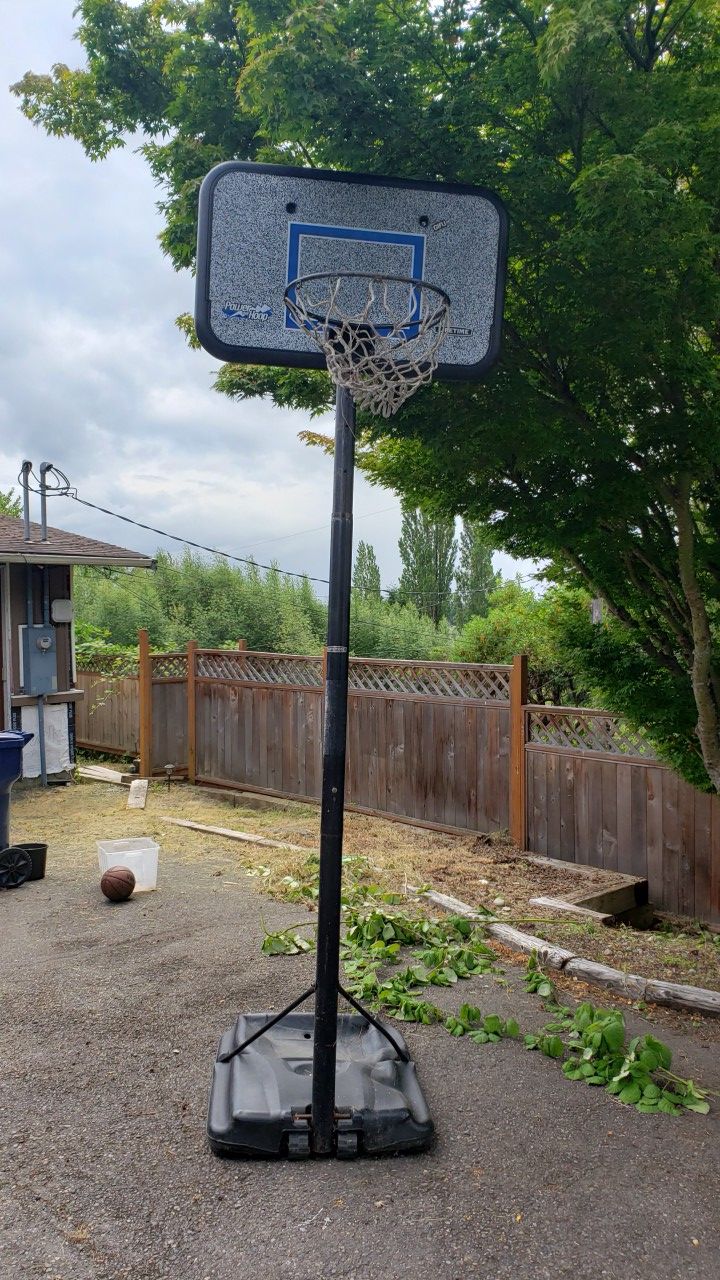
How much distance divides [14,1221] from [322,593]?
17436mm

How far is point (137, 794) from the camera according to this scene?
26.9 ft

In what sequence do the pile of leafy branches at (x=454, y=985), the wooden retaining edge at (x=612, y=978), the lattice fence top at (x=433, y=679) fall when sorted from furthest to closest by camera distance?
the lattice fence top at (x=433, y=679) < the wooden retaining edge at (x=612, y=978) < the pile of leafy branches at (x=454, y=985)

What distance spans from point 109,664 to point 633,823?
696 centimetres

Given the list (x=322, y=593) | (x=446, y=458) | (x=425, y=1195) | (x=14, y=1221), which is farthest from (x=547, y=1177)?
(x=322, y=593)

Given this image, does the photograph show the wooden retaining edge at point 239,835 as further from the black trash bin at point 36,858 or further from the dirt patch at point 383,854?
the black trash bin at point 36,858

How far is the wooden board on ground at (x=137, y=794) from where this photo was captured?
7980mm

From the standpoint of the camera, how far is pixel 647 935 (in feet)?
15.7

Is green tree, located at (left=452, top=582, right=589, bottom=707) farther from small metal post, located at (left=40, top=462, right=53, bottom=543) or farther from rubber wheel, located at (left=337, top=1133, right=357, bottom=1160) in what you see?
small metal post, located at (left=40, top=462, right=53, bottom=543)

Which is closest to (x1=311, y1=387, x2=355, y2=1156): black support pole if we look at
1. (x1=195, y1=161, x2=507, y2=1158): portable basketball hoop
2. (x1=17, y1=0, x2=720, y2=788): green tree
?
(x1=195, y1=161, x2=507, y2=1158): portable basketball hoop

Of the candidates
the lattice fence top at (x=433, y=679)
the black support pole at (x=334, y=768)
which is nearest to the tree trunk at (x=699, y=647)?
the black support pole at (x=334, y=768)

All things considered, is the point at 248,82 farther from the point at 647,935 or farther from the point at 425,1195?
the point at 647,935

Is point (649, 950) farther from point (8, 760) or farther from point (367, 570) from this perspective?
point (367, 570)

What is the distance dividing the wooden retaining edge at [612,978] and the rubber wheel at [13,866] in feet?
9.67

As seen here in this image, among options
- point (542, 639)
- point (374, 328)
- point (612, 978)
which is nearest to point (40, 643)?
point (542, 639)
